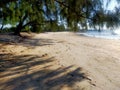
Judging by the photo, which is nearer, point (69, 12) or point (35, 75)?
point (35, 75)

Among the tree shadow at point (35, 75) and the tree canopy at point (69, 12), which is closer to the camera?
the tree shadow at point (35, 75)

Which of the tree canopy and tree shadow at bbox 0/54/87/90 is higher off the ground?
the tree canopy

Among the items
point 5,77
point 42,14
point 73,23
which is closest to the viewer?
point 5,77

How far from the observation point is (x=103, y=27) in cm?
963

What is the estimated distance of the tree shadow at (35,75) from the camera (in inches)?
294

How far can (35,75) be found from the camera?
8.59m

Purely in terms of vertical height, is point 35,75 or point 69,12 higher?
point 69,12

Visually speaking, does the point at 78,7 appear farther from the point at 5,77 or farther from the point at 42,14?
the point at 5,77

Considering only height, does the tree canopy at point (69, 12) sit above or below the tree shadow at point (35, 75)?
above

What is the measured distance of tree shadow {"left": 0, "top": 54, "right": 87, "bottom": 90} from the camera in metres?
7.46

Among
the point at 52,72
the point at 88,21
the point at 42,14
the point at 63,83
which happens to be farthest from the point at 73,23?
the point at 63,83

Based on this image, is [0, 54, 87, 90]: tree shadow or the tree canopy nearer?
[0, 54, 87, 90]: tree shadow

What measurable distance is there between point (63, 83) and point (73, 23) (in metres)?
3.05

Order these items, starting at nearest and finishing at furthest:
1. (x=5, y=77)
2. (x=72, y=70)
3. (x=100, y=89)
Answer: (x=100, y=89), (x=5, y=77), (x=72, y=70)
